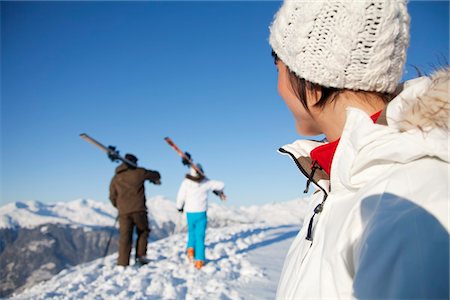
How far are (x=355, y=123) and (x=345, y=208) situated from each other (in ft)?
0.76

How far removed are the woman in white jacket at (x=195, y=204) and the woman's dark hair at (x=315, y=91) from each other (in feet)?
21.7

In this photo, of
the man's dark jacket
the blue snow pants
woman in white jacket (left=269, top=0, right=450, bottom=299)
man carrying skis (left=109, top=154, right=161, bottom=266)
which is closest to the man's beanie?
man carrying skis (left=109, top=154, right=161, bottom=266)

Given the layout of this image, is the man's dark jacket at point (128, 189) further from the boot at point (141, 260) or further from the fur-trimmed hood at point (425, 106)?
the fur-trimmed hood at point (425, 106)

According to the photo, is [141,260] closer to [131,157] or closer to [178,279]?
[178,279]

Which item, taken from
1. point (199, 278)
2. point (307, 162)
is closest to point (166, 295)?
point (199, 278)

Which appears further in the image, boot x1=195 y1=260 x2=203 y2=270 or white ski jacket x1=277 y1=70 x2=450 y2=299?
boot x1=195 y1=260 x2=203 y2=270

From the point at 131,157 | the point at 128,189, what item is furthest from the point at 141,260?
the point at 131,157

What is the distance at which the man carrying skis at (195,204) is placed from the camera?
7.80 meters

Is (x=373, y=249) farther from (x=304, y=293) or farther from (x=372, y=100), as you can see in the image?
(x=372, y=100)

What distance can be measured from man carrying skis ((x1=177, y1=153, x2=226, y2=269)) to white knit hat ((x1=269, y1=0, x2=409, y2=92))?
265 inches

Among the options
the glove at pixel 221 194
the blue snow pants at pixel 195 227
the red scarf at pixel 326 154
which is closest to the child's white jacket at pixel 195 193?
the blue snow pants at pixel 195 227

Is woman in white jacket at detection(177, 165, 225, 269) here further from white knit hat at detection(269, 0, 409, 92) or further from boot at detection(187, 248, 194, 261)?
white knit hat at detection(269, 0, 409, 92)

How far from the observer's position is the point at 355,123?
3.06ft

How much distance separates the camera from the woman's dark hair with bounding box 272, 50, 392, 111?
1291 millimetres
